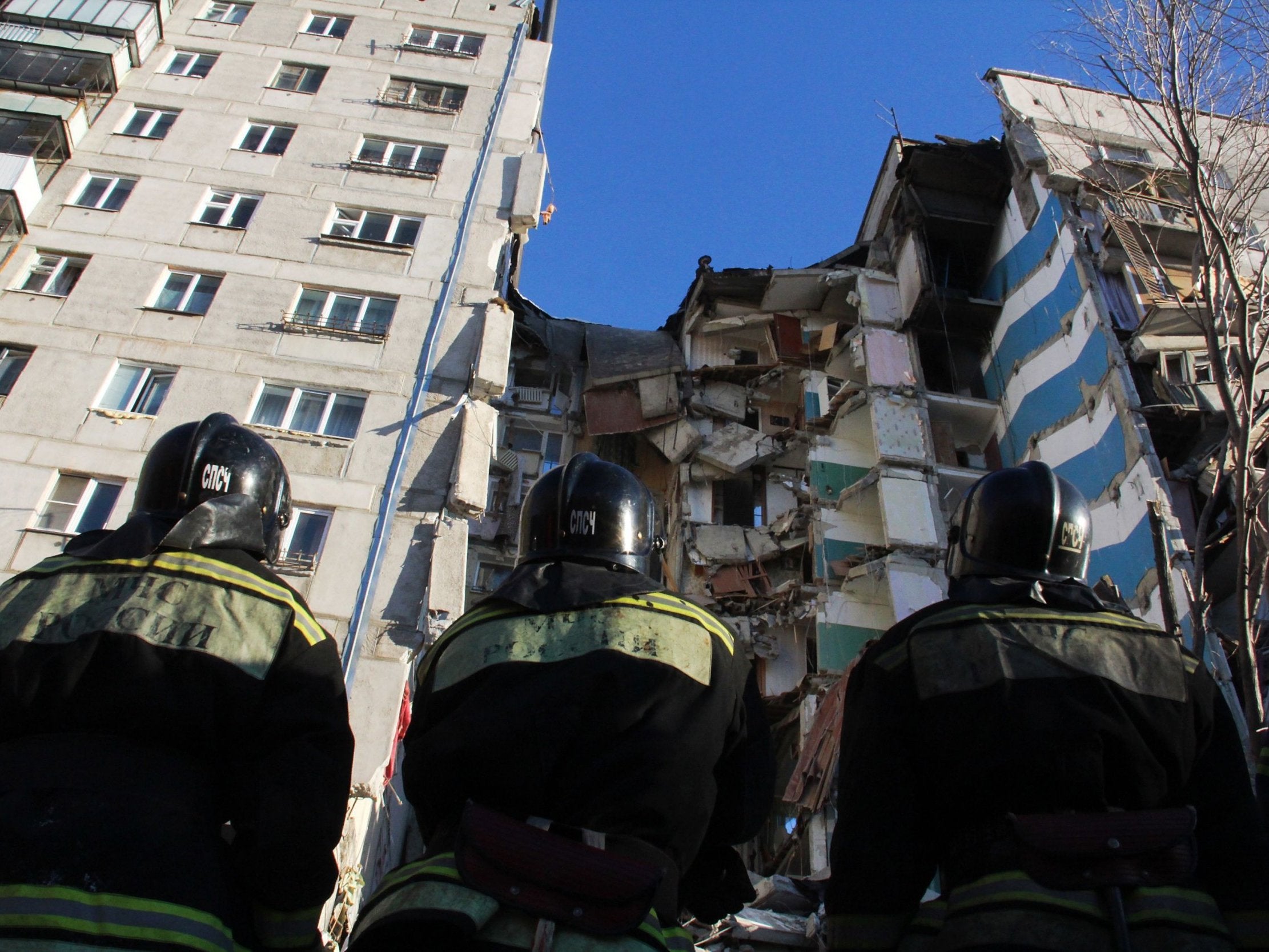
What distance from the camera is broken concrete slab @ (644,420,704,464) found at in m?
27.3

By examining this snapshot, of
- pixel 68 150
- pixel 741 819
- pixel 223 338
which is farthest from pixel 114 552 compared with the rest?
pixel 68 150

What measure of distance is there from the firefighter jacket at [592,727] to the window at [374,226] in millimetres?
14199

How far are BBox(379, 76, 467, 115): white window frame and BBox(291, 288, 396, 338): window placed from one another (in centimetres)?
563

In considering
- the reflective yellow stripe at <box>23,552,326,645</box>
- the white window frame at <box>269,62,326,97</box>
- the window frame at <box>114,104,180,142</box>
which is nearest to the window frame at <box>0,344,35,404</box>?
the window frame at <box>114,104,180,142</box>

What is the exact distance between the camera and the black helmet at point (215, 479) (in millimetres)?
3555

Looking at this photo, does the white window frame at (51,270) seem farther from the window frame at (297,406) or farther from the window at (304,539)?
the window at (304,539)

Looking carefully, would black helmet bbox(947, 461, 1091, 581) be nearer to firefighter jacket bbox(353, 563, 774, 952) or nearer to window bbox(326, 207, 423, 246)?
firefighter jacket bbox(353, 563, 774, 952)

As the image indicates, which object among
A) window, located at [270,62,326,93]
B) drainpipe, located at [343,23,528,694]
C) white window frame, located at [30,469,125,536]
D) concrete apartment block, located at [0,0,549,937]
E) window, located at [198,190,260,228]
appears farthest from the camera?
window, located at [270,62,326,93]

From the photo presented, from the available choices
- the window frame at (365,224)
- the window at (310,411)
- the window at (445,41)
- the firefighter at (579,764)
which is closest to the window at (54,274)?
the window frame at (365,224)

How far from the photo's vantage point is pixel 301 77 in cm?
1916

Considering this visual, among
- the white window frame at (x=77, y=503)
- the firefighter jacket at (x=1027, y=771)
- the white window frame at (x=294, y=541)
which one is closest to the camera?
the firefighter jacket at (x=1027, y=771)

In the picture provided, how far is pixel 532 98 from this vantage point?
1914 cm

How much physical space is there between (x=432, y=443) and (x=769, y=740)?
10.7 meters

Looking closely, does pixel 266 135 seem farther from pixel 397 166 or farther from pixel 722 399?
pixel 722 399
